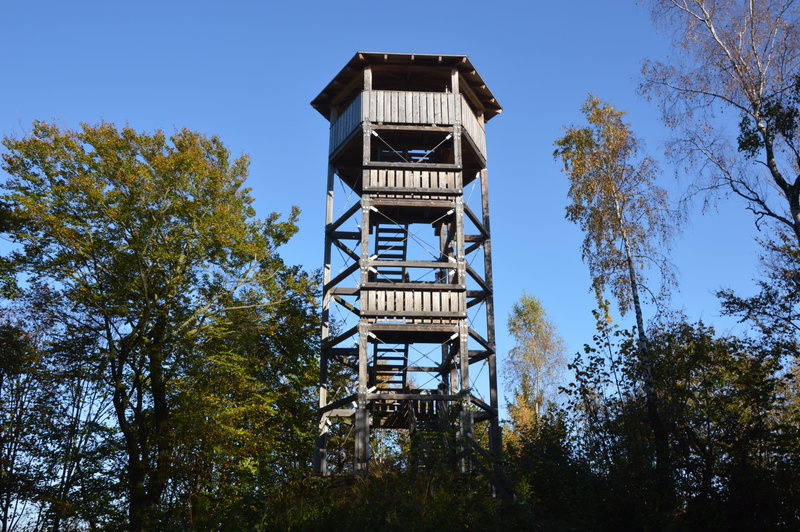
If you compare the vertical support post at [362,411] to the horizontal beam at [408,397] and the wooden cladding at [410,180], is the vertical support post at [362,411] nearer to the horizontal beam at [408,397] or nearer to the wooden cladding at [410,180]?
the horizontal beam at [408,397]

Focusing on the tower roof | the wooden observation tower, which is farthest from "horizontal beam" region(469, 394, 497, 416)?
the tower roof

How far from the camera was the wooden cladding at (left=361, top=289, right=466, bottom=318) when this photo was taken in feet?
50.1

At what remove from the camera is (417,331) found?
1523 centimetres

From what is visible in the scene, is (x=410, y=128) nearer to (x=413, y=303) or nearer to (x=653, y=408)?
(x=413, y=303)

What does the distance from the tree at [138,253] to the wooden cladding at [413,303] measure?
4341 mm

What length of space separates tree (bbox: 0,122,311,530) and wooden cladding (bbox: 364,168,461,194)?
377 cm

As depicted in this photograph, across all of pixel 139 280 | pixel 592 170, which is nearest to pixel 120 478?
pixel 139 280

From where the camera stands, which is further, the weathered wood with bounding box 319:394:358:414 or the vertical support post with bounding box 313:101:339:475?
the vertical support post with bounding box 313:101:339:475

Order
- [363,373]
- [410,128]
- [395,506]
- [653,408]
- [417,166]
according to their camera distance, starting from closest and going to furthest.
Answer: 1. [395,506]
2. [653,408]
3. [363,373]
4. [417,166]
5. [410,128]

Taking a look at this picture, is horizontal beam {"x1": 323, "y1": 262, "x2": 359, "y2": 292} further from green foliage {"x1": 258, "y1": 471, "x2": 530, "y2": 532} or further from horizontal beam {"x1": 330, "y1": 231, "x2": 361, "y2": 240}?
green foliage {"x1": 258, "y1": 471, "x2": 530, "y2": 532}

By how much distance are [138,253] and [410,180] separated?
21.5 feet

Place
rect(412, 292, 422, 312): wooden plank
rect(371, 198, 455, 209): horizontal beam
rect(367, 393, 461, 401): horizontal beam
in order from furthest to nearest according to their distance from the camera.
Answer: rect(371, 198, 455, 209): horizontal beam < rect(412, 292, 422, 312): wooden plank < rect(367, 393, 461, 401): horizontal beam

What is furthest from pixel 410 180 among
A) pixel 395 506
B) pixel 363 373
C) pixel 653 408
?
pixel 395 506

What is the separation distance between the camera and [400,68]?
17625mm
